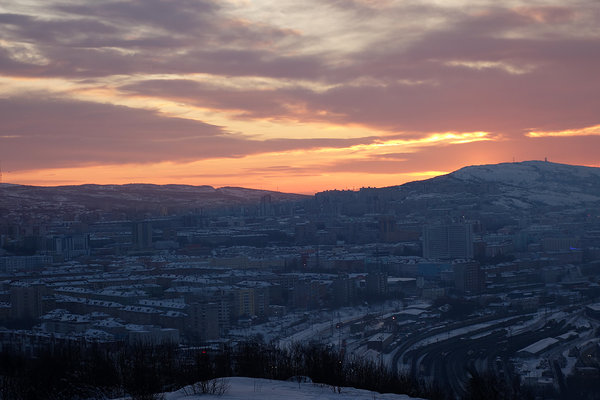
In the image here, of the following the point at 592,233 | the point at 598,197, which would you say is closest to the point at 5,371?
the point at 592,233

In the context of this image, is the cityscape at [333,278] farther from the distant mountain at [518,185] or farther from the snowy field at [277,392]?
the snowy field at [277,392]

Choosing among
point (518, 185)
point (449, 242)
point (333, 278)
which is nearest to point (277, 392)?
point (333, 278)

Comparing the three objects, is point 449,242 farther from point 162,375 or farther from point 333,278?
point 162,375

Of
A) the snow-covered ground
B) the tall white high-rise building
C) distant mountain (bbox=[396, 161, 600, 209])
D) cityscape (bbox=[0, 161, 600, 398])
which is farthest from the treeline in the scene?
distant mountain (bbox=[396, 161, 600, 209])

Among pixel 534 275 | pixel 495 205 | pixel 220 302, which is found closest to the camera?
pixel 220 302

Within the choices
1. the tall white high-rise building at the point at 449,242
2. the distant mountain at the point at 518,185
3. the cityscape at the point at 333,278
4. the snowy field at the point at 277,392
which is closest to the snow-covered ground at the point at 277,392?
the snowy field at the point at 277,392

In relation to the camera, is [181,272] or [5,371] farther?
[181,272]

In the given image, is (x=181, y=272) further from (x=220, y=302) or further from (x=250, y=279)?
(x=220, y=302)
